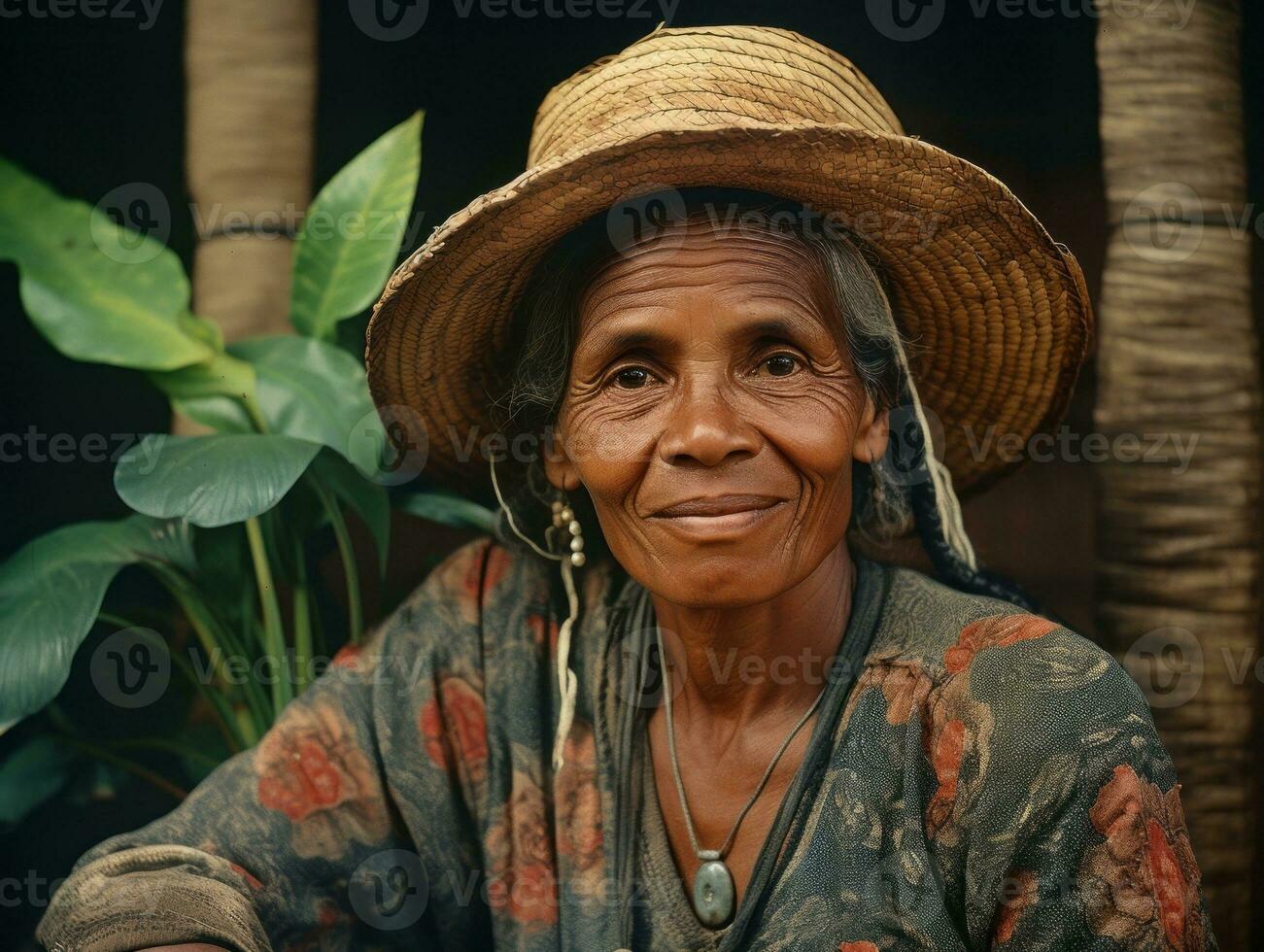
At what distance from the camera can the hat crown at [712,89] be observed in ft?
5.57

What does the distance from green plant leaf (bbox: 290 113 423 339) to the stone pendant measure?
134 centimetres

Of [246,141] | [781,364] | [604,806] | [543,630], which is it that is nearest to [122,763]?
[543,630]

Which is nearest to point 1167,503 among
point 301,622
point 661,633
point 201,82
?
point 661,633

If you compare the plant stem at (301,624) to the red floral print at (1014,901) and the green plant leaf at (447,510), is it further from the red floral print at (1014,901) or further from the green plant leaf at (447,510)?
the red floral print at (1014,901)

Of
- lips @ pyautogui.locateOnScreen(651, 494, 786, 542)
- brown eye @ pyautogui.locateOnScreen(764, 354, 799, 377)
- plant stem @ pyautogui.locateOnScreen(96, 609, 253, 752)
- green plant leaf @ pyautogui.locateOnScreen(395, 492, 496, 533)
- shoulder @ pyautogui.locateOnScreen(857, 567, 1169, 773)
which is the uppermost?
brown eye @ pyautogui.locateOnScreen(764, 354, 799, 377)

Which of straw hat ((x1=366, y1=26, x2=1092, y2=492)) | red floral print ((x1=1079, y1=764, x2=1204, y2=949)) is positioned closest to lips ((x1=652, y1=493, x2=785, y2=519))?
straw hat ((x1=366, y1=26, x2=1092, y2=492))

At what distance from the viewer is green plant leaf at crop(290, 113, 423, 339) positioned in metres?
2.51

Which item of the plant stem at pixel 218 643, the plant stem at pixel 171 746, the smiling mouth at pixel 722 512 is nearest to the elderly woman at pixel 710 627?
the smiling mouth at pixel 722 512

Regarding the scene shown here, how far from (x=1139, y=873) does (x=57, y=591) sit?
190 cm

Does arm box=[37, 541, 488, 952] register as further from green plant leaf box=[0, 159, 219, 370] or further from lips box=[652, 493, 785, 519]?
green plant leaf box=[0, 159, 219, 370]

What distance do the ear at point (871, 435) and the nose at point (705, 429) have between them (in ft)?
0.83

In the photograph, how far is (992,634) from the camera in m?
1.77

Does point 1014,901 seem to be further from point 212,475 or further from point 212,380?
point 212,380

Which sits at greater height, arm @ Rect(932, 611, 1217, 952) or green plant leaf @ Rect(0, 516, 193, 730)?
arm @ Rect(932, 611, 1217, 952)
